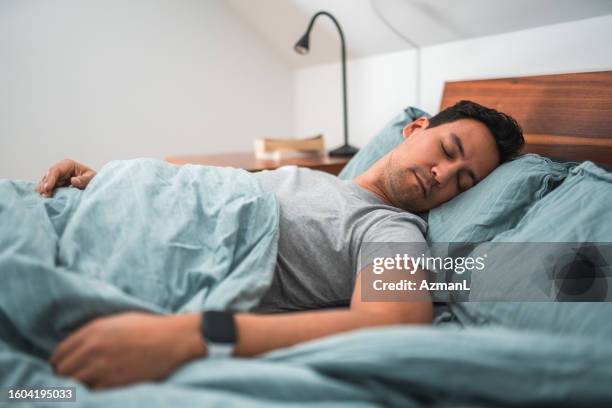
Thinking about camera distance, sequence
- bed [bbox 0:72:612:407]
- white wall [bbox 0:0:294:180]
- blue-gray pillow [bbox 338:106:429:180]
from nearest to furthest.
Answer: bed [bbox 0:72:612:407]
blue-gray pillow [bbox 338:106:429:180]
white wall [bbox 0:0:294:180]

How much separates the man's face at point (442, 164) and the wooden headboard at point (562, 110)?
0.66 ft

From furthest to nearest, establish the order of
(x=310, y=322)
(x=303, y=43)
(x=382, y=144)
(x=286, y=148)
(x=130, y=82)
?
(x=130, y=82) < (x=286, y=148) < (x=303, y=43) < (x=382, y=144) < (x=310, y=322)

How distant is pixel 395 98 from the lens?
216cm

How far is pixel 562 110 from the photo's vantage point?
1.30 metres

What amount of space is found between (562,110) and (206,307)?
1056mm

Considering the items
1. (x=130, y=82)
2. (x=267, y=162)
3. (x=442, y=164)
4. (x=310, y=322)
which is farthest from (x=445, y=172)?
(x=130, y=82)

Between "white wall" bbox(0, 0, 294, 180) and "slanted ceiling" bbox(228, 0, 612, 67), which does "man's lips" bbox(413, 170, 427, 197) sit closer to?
"slanted ceiling" bbox(228, 0, 612, 67)

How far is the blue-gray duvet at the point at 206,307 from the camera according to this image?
1.84ft

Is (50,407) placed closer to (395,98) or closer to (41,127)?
(395,98)

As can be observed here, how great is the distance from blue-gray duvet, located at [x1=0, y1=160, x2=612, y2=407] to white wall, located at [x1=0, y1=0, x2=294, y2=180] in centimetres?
163

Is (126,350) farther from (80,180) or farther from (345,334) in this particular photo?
(80,180)

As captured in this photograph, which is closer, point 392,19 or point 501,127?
point 501,127

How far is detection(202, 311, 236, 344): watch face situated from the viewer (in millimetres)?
677

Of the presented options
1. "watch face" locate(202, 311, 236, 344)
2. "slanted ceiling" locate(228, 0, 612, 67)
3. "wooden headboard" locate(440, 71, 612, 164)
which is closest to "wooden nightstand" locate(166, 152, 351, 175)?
"slanted ceiling" locate(228, 0, 612, 67)
